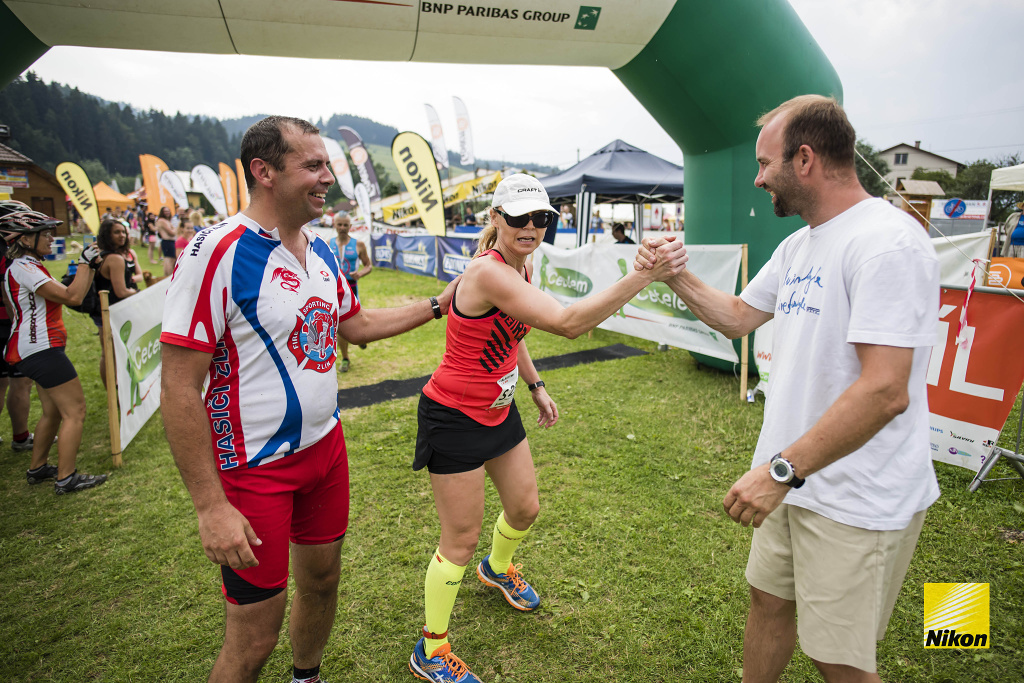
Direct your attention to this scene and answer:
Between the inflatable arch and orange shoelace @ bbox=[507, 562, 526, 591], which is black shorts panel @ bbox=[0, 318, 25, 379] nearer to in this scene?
the inflatable arch

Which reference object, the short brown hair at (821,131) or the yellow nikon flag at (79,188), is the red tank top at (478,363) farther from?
the yellow nikon flag at (79,188)

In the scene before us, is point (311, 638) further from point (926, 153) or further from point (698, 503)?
point (926, 153)

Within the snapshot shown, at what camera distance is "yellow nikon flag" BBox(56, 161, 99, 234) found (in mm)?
21016

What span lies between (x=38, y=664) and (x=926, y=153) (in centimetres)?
8307

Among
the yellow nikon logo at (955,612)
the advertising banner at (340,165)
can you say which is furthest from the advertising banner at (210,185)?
the yellow nikon logo at (955,612)

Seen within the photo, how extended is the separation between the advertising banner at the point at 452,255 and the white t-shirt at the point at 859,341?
38.7 ft

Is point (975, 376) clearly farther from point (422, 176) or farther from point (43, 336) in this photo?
point (422, 176)

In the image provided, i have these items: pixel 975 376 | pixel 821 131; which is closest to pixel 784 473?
pixel 821 131

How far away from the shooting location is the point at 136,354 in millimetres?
4762

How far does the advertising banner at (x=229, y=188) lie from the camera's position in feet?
79.6

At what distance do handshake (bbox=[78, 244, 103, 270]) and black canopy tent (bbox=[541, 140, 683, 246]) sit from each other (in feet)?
26.1

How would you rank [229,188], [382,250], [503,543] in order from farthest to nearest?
[229,188] → [382,250] → [503,543]

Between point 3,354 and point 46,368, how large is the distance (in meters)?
0.89

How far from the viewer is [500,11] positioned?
4.37 metres
